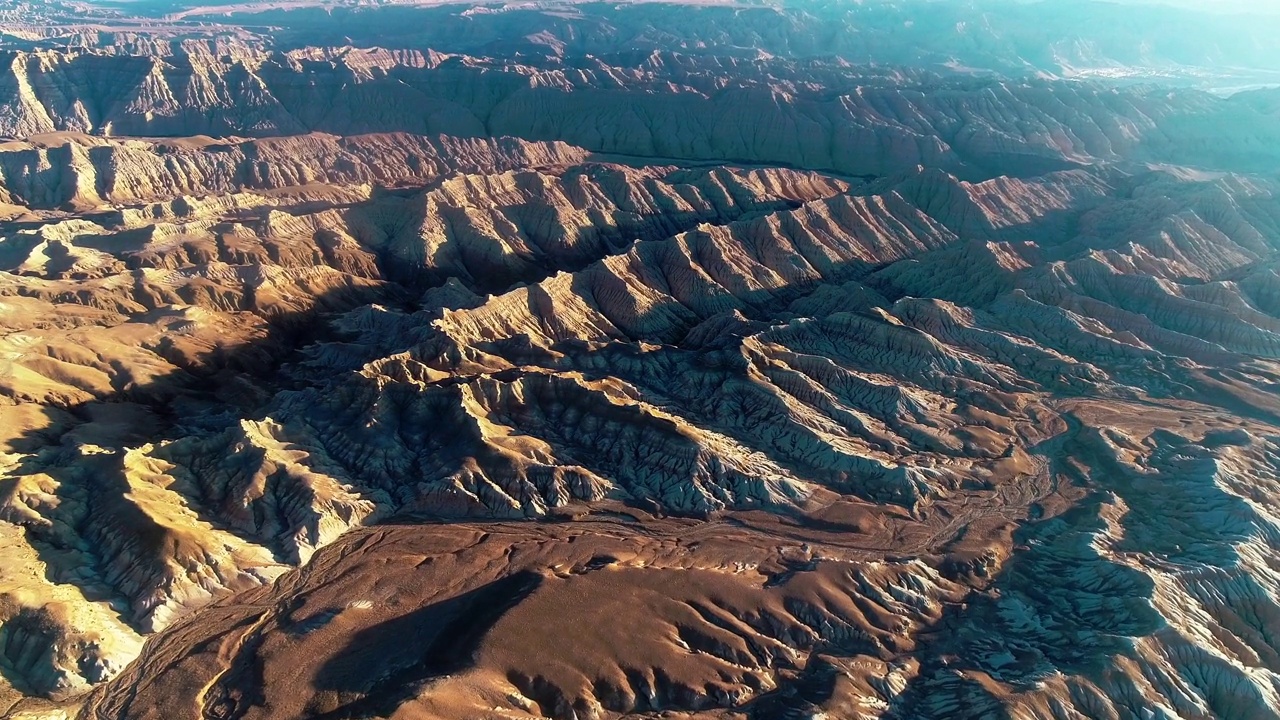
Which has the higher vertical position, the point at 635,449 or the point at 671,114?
the point at 671,114

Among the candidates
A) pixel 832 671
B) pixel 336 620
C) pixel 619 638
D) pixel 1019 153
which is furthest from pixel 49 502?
pixel 1019 153

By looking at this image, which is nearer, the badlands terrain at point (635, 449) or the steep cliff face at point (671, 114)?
the badlands terrain at point (635, 449)

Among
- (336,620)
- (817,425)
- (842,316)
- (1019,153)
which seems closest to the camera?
(336,620)

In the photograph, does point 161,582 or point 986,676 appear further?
point 161,582

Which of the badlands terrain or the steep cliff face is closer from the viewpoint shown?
the badlands terrain

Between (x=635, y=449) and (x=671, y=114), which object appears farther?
(x=671, y=114)

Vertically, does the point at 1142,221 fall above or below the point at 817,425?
above

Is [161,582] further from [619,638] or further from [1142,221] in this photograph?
[1142,221]

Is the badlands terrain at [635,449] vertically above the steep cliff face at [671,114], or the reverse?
the steep cliff face at [671,114]
